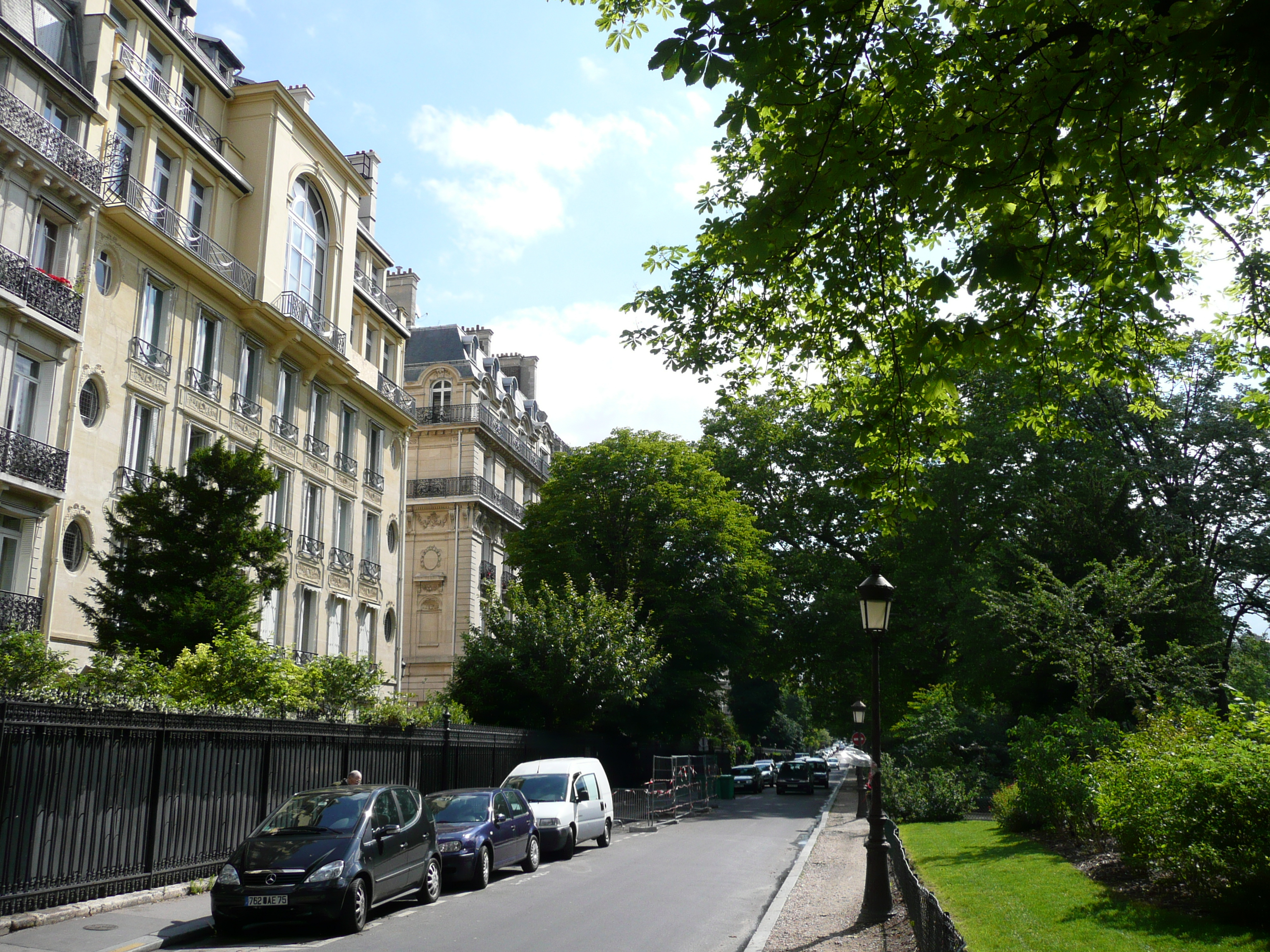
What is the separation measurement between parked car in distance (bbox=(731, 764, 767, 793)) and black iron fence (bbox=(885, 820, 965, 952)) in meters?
35.4

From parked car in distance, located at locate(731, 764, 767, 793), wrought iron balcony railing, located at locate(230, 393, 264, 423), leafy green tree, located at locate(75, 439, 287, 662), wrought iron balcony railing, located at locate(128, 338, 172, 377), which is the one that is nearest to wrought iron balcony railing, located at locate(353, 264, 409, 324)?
wrought iron balcony railing, located at locate(230, 393, 264, 423)

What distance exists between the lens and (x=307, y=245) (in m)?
31.2

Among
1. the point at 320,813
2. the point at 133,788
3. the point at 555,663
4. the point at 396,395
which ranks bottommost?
the point at 320,813

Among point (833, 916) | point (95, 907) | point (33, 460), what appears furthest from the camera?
point (33, 460)

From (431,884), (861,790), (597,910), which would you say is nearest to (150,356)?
(431,884)

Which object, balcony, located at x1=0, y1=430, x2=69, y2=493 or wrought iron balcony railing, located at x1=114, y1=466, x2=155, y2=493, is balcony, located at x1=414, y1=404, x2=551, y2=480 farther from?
balcony, located at x1=0, y1=430, x2=69, y2=493

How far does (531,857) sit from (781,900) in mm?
5189

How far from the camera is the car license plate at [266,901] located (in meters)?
10.7

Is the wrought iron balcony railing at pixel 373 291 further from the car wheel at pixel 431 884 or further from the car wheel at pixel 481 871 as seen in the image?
the car wheel at pixel 431 884

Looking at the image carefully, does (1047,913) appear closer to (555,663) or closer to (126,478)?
(126,478)

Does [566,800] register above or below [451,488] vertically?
below

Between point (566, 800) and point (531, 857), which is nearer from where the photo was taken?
point (531, 857)

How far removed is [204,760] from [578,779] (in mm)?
8231

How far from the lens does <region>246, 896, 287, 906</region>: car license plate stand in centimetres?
1072
